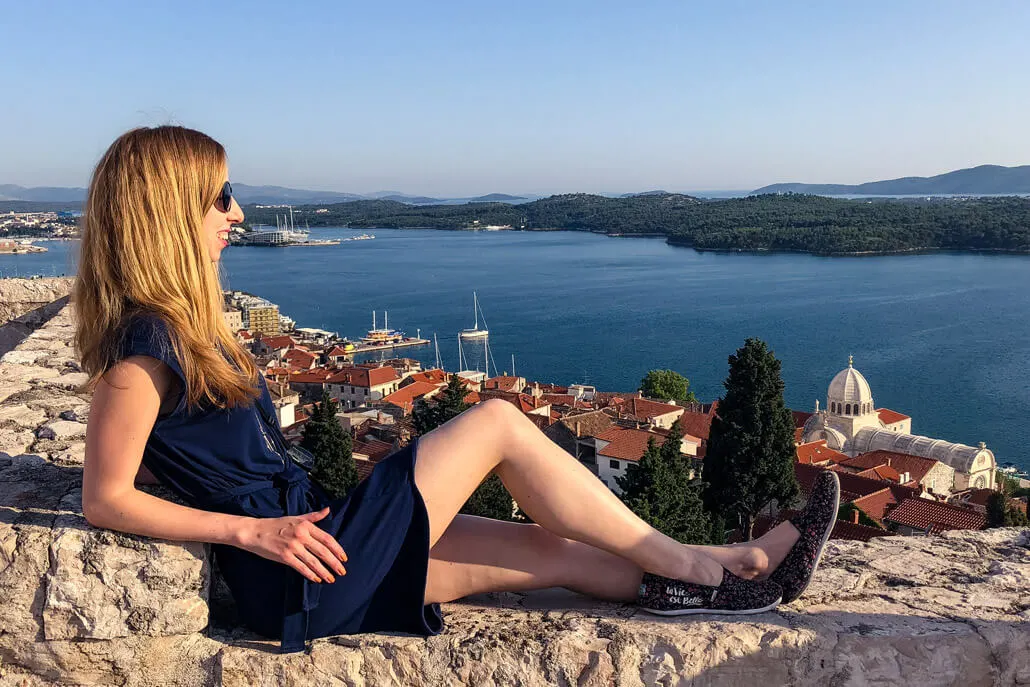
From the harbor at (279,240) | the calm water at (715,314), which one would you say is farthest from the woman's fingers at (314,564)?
the harbor at (279,240)

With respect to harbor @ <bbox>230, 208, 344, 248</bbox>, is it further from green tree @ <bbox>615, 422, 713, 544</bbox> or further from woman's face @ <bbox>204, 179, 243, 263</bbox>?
woman's face @ <bbox>204, 179, 243, 263</bbox>

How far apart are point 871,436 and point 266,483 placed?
80.2 feet

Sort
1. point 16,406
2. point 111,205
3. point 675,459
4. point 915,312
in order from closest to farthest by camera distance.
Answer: point 111,205 < point 16,406 < point 675,459 < point 915,312

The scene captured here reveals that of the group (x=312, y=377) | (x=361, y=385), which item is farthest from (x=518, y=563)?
(x=312, y=377)

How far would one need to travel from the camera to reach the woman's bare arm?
4.87ft

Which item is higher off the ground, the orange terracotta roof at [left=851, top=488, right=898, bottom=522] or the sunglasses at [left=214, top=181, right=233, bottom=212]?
the sunglasses at [left=214, top=181, right=233, bottom=212]

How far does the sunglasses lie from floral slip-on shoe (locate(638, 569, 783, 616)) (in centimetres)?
111

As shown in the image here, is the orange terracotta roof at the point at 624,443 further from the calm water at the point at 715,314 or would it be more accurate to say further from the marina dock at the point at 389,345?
the marina dock at the point at 389,345

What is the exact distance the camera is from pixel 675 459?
39.0 feet

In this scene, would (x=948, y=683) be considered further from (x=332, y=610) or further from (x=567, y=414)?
(x=567, y=414)

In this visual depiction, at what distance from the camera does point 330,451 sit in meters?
12.1

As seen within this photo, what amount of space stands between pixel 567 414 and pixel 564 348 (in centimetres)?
2120

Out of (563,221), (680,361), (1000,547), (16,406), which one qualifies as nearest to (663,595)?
(1000,547)

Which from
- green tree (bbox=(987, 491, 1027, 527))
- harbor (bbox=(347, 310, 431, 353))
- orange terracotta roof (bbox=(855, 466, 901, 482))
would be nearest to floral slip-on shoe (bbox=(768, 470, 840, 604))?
green tree (bbox=(987, 491, 1027, 527))
